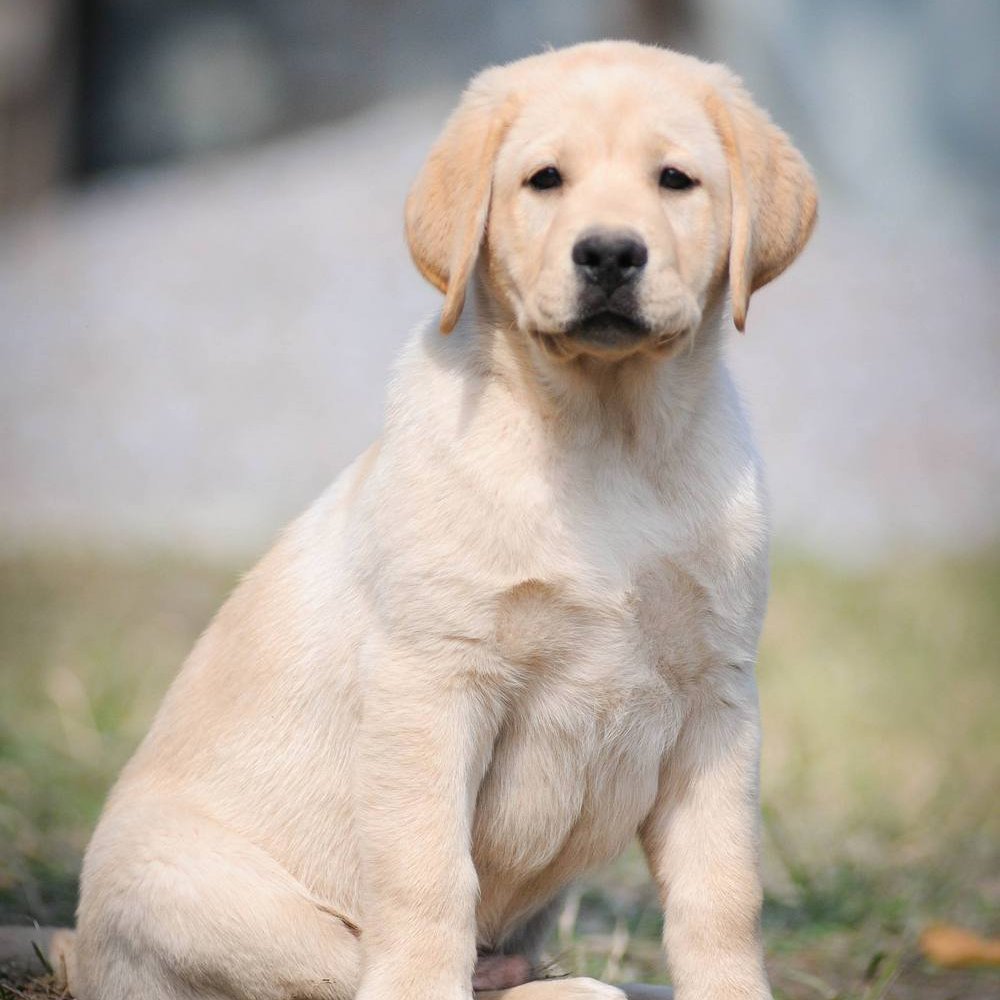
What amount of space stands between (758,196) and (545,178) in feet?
1.46

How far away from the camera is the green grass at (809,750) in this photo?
4.26 metres

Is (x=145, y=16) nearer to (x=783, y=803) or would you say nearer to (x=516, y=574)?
(x=783, y=803)

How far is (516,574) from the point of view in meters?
2.95

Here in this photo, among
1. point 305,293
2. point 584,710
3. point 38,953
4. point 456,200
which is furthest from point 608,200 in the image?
point 305,293

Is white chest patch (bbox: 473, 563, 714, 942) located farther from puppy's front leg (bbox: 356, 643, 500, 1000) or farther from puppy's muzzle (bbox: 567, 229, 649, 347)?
puppy's muzzle (bbox: 567, 229, 649, 347)

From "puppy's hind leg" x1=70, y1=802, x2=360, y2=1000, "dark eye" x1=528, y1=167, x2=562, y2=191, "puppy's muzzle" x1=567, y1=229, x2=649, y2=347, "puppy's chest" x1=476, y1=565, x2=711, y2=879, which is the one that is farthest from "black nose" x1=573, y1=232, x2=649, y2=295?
"puppy's hind leg" x1=70, y1=802, x2=360, y2=1000

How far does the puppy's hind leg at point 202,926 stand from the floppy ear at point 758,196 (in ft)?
4.92

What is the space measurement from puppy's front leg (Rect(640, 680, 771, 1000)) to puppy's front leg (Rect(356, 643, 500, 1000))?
0.44m

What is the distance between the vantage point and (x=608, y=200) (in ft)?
9.60

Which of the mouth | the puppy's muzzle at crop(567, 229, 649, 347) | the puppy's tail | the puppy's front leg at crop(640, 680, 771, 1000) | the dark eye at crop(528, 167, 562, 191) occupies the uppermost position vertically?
the dark eye at crop(528, 167, 562, 191)

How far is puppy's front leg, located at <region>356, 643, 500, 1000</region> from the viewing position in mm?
2895

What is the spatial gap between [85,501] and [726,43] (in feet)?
18.9

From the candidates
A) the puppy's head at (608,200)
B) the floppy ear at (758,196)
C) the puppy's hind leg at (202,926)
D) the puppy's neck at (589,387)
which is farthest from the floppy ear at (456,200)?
the puppy's hind leg at (202,926)

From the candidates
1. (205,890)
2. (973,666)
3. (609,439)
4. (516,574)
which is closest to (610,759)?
(516,574)
